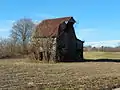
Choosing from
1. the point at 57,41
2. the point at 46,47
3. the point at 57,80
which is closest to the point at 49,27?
the point at 57,41

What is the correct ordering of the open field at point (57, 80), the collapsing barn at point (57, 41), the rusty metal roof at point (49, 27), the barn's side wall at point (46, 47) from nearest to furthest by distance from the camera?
1. the open field at point (57, 80)
2. the barn's side wall at point (46, 47)
3. the collapsing barn at point (57, 41)
4. the rusty metal roof at point (49, 27)

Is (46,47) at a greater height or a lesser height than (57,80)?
greater

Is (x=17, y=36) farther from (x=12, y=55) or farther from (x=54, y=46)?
(x=54, y=46)

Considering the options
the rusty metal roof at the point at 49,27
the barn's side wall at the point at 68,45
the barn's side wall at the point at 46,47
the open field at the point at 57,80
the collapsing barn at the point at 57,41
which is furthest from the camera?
the barn's side wall at the point at 68,45

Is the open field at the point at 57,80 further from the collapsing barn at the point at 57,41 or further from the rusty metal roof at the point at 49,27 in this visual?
the rusty metal roof at the point at 49,27

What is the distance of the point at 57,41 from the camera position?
182 feet

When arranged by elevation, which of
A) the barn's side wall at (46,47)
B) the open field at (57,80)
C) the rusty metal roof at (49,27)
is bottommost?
the open field at (57,80)

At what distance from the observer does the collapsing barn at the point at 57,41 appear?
53.9 meters

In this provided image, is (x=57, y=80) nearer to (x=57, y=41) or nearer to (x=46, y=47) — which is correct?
(x=46, y=47)

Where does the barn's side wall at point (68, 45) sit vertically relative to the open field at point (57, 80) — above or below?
above

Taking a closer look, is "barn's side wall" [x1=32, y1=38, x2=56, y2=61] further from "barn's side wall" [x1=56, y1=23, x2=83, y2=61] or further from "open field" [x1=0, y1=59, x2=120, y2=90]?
"open field" [x1=0, y1=59, x2=120, y2=90]

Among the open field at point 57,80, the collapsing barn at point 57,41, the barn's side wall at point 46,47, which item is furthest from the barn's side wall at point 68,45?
the open field at point 57,80

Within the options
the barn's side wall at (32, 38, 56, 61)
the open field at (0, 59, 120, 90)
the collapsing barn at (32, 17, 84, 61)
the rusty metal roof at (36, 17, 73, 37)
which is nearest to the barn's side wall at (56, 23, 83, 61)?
the collapsing barn at (32, 17, 84, 61)

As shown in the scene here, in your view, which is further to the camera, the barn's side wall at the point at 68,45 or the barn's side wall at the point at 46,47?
the barn's side wall at the point at 68,45
